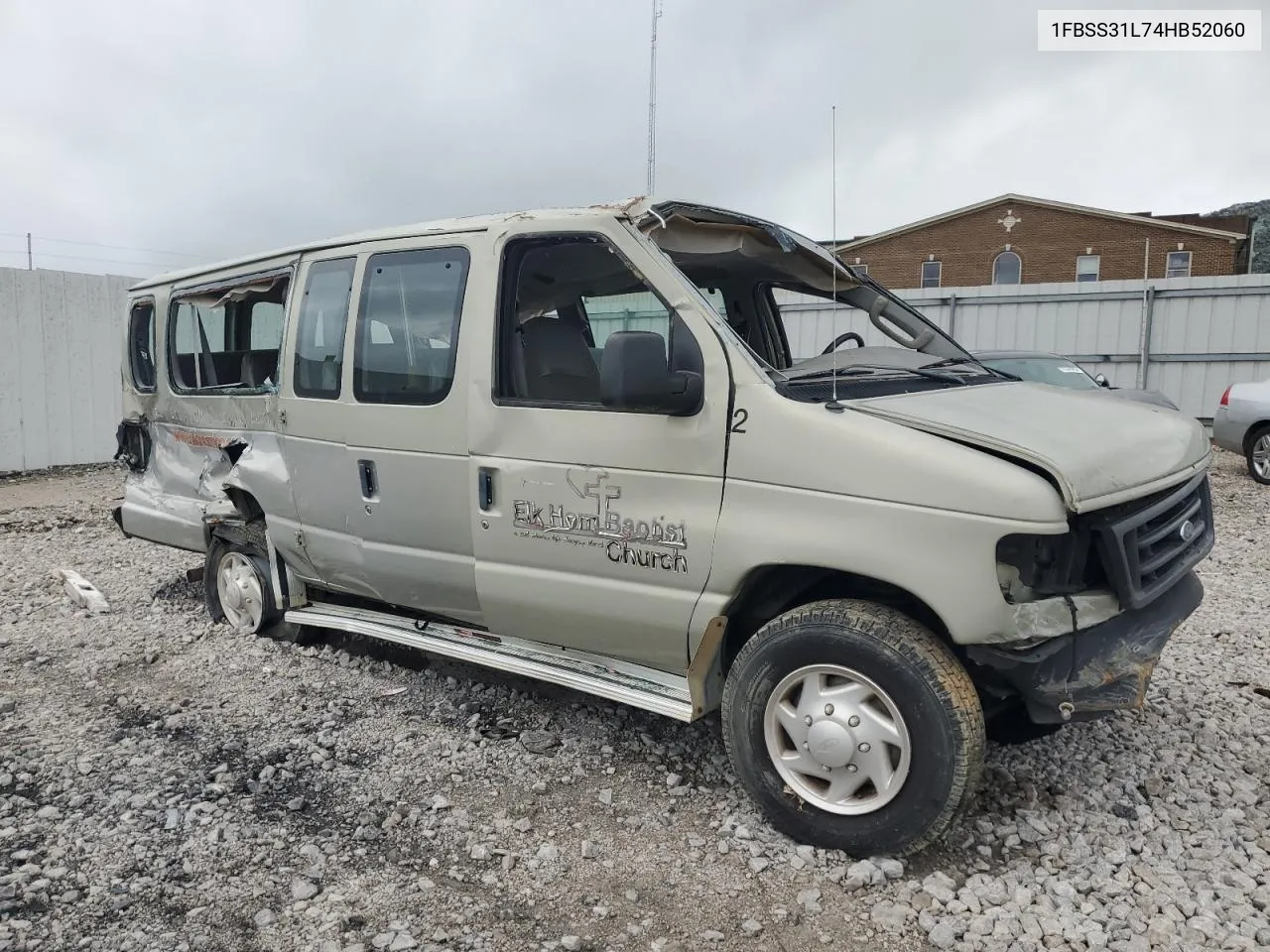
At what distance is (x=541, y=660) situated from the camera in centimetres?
378

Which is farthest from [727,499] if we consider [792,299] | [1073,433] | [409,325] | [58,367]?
[58,367]

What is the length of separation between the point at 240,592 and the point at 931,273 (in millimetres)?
35606

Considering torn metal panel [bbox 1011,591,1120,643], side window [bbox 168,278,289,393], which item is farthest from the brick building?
torn metal panel [bbox 1011,591,1120,643]

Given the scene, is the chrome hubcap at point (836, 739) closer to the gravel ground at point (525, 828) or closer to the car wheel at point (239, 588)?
the gravel ground at point (525, 828)

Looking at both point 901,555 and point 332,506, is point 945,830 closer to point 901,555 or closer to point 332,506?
point 901,555

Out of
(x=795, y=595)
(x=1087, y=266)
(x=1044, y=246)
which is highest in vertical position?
(x=1044, y=246)

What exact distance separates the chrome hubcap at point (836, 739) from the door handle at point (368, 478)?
7.00 feet

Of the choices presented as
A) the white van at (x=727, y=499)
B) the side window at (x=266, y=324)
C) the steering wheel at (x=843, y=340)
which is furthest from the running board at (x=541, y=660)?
the steering wheel at (x=843, y=340)

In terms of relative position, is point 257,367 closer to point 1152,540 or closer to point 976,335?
point 1152,540

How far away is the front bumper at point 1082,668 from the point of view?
279 cm

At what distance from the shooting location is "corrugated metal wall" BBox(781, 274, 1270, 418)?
1389cm

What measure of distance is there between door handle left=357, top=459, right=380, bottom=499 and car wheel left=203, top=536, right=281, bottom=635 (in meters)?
1.40

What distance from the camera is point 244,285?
16.9 feet

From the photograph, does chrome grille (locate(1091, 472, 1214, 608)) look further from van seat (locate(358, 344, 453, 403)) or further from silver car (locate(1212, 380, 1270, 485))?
silver car (locate(1212, 380, 1270, 485))
